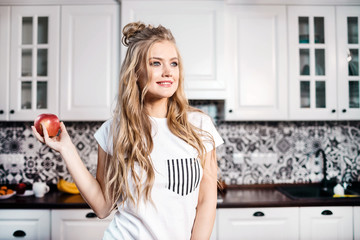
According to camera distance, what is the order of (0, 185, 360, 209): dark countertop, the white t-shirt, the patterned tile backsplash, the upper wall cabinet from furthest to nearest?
1. the patterned tile backsplash
2. the upper wall cabinet
3. (0, 185, 360, 209): dark countertop
4. the white t-shirt

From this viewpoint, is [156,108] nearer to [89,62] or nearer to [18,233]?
[89,62]

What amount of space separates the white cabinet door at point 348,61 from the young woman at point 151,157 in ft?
5.29

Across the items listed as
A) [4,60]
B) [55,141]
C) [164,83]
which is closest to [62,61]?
[4,60]

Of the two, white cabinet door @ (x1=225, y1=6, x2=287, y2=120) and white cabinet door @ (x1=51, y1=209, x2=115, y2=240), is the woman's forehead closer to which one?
white cabinet door @ (x1=225, y1=6, x2=287, y2=120)

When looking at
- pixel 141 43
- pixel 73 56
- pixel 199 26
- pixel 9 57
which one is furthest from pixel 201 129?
pixel 9 57

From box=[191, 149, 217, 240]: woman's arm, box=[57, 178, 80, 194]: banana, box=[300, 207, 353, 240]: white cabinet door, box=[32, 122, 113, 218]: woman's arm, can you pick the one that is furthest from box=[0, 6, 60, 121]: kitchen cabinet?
box=[300, 207, 353, 240]: white cabinet door

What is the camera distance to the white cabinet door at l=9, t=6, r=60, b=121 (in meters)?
2.22

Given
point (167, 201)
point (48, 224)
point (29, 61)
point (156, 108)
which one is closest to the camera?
point (167, 201)

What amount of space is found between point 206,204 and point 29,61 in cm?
192

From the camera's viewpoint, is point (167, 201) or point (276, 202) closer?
point (167, 201)

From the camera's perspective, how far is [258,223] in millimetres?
1993

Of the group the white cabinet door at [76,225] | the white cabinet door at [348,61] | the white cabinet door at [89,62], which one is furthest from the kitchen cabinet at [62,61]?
the white cabinet door at [348,61]

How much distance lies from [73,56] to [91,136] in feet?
2.33

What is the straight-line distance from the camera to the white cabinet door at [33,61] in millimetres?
2221
